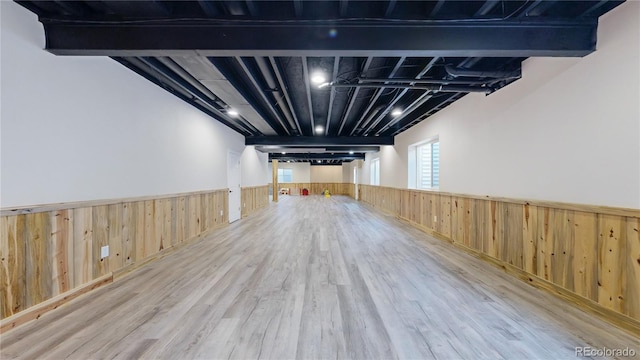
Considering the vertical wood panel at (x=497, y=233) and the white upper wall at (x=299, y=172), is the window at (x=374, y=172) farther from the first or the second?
the white upper wall at (x=299, y=172)

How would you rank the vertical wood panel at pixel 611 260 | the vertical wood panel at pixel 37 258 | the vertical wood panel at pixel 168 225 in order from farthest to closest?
the vertical wood panel at pixel 168 225 < the vertical wood panel at pixel 37 258 < the vertical wood panel at pixel 611 260

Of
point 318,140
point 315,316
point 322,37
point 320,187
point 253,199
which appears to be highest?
point 322,37

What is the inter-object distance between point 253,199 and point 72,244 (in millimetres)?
6604

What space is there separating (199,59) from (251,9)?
1073 mm

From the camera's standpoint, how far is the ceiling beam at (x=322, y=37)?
2289mm

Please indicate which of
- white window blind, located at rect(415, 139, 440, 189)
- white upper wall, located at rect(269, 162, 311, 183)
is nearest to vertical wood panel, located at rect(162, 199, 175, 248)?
white window blind, located at rect(415, 139, 440, 189)

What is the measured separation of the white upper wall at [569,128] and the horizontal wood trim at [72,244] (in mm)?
4806

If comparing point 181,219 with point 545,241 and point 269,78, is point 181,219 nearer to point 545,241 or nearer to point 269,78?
point 269,78

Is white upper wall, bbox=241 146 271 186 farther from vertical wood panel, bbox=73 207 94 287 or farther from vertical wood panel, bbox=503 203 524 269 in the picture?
vertical wood panel, bbox=503 203 524 269

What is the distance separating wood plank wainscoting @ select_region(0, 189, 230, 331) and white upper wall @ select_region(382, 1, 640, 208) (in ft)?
15.7

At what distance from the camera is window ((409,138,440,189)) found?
5.92 metres

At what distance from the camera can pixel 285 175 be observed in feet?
61.0

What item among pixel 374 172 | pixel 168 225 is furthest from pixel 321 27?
pixel 374 172

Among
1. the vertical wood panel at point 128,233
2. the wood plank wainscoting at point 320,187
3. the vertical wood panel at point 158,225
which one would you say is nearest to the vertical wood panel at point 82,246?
the vertical wood panel at point 128,233
